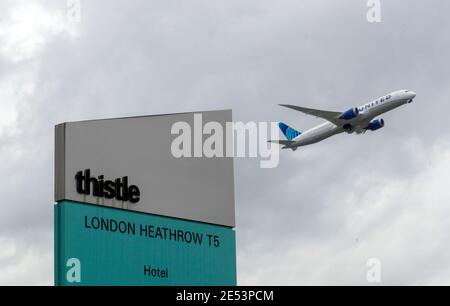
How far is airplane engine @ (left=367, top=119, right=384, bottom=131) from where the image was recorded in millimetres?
102875

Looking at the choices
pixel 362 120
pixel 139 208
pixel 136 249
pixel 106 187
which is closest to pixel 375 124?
pixel 362 120

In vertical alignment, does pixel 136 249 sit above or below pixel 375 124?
below

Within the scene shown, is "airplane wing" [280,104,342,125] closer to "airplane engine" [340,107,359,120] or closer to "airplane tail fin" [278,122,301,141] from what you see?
"airplane engine" [340,107,359,120]

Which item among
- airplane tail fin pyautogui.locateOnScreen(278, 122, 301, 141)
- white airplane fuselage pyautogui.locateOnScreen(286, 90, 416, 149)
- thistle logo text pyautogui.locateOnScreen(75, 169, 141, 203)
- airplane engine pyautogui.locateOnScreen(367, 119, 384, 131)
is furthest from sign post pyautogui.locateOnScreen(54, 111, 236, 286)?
airplane tail fin pyautogui.locateOnScreen(278, 122, 301, 141)

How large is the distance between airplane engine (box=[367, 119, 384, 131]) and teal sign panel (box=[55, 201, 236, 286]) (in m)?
30.8

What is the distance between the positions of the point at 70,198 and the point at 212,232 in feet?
47.3

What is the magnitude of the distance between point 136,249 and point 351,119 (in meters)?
38.2

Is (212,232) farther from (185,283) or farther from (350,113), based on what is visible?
(350,113)

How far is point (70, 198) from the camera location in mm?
63562

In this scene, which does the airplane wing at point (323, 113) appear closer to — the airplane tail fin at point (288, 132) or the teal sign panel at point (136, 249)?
the airplane tail fin at point (288, 132)

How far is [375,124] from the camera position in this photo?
103188 millimetres

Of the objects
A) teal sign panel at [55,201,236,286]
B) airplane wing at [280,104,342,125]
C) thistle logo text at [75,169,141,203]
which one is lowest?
teal sign panel at [55,201,236,286]

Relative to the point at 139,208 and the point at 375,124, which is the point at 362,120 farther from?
the point at 139,208
